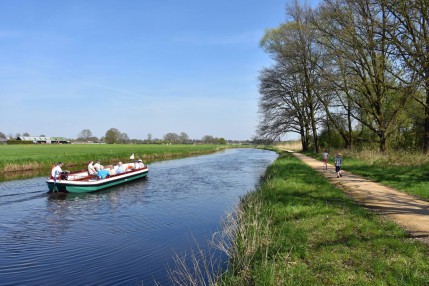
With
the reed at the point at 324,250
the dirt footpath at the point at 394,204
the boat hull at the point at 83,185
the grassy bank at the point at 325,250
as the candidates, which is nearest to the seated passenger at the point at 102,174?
the boat hull at the point at 83,185

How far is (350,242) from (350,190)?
6.75m

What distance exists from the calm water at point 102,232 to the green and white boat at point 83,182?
47 centimetres

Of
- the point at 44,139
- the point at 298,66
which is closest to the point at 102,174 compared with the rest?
the point at 298,66

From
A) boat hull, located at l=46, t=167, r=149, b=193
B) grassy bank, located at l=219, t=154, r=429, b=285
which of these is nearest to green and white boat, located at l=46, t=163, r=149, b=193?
boat hull, located at l=46, t=167, r=149, b=193

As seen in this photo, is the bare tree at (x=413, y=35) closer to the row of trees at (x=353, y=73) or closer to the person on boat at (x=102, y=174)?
the row of trees at (x=353, y=73)

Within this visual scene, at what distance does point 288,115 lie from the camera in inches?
1587

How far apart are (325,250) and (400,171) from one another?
12.4 metres

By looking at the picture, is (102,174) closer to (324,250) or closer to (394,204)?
(394,204)

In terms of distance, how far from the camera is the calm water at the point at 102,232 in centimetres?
814

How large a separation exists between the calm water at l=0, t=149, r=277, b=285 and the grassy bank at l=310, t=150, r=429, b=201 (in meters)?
7.13

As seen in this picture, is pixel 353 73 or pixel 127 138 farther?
pixel 127 138

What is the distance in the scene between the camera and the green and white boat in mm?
18719

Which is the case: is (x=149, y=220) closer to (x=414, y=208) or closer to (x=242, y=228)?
(x=242, y=228)

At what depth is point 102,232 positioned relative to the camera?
11.5 meters
